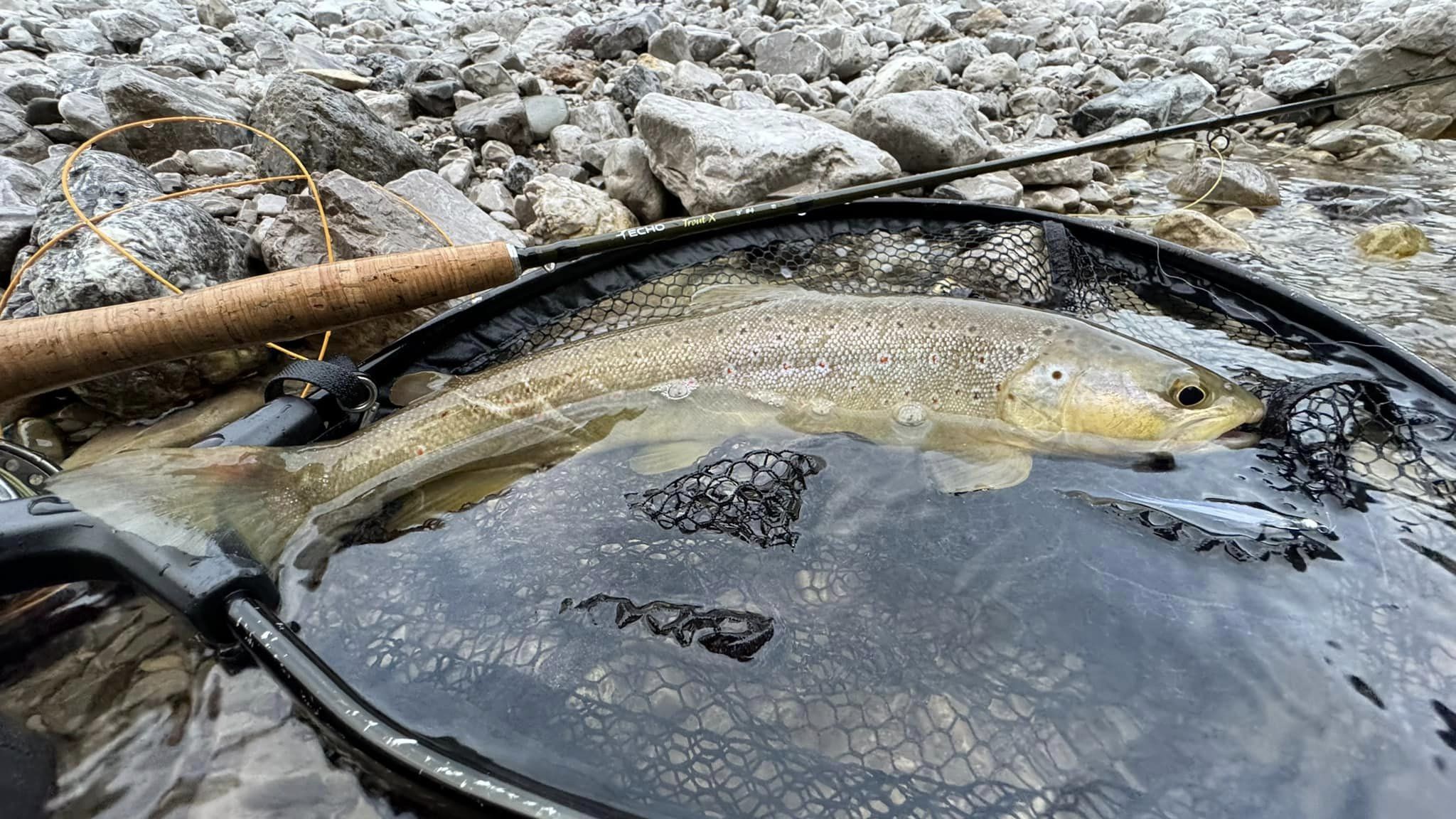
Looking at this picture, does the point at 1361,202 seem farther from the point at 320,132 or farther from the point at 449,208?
the point at 320,132

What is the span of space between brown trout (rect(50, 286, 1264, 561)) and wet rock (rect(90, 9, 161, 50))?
39.5 feet

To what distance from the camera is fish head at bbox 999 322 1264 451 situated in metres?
2.59

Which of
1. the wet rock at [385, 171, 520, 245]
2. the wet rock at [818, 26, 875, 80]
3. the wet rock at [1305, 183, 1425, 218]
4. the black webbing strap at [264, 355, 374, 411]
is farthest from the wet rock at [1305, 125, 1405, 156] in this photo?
the black webbing strap at [264, 355, 374, 411]

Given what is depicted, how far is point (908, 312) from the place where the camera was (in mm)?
3006

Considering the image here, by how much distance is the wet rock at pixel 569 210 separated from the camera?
4.91 metres

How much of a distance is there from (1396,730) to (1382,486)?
99 centimetres

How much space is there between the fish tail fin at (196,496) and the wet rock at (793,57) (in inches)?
384

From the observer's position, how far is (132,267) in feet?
9.89

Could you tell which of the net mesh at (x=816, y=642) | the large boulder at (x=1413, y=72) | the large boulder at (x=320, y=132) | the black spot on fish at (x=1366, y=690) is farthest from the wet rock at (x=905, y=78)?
the black spot on fish at (x=1366, y=690)

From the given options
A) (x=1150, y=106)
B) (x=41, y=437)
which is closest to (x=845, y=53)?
(x=1150, y=106)

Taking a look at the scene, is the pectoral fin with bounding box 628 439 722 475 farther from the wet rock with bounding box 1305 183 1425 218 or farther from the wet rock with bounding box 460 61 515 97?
the wet rock with bounding box 460 61 515 97

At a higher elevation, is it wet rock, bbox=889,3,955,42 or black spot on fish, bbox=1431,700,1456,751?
wet rock, bbox=889,3,955,42

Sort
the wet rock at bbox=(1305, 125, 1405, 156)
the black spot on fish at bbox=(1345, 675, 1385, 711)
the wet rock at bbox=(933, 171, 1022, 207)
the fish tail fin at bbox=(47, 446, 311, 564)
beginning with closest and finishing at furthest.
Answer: the black spot on fish at bbox=(1345, 675, 1385, 711) → the fish tail fin at bbox=(47, 446, 311, 564) → the wet rock at bbox=(933, 171, 1022, 207) → the wet rock at bbox=(1305, 125, 1405, 156)

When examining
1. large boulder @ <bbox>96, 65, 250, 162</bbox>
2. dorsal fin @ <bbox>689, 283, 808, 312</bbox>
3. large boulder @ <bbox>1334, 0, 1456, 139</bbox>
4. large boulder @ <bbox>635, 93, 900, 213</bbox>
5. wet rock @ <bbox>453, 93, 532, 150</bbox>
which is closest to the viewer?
dorsal fin @ <bbox>689, 283, 808, 312</bbox>
